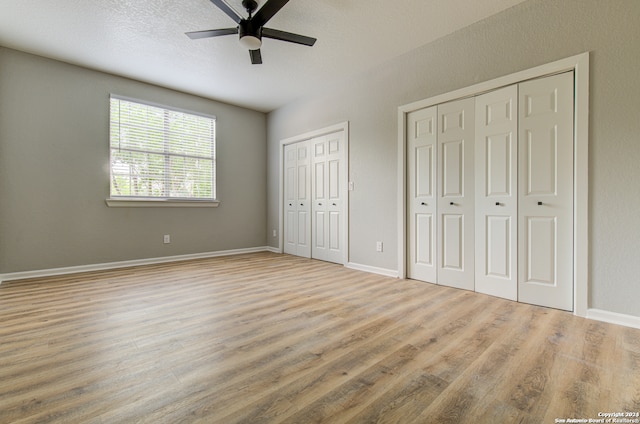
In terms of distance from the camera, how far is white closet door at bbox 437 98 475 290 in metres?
2.85

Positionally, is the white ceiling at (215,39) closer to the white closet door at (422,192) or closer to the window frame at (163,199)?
the window frame at (163,199)

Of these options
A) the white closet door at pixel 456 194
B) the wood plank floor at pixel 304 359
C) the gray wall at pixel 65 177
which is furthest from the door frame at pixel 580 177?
the gray wall at pixel 65 177

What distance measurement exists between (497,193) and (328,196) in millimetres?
2347

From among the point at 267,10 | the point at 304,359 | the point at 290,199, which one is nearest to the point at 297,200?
the point at 290,199

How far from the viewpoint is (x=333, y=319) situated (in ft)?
6.94

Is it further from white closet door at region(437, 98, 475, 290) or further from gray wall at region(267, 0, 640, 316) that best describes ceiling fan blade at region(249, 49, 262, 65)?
white closet door at region(437, 98, 475, 290)

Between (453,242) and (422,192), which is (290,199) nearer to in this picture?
(422,192)

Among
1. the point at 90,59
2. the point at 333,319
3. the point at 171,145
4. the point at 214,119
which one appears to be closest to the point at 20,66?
the point at 90,59

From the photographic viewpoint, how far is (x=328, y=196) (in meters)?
4.43

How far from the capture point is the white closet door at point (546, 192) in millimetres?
2293

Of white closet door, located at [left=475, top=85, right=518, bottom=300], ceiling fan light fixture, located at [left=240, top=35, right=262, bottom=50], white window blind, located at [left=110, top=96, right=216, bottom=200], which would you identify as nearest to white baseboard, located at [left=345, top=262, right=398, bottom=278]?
white closet door, located at [left=475, top=85, right=518, bottom=300]

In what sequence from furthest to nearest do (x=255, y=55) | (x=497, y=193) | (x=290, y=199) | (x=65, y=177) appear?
(x=290, y=199) < (x=65, y=177) < (x=255, y=55) < (x=497, y=193)

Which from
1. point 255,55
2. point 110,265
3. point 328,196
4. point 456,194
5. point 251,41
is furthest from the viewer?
point 328,196

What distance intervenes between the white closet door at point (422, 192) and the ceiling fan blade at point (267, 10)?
72.2 inches
